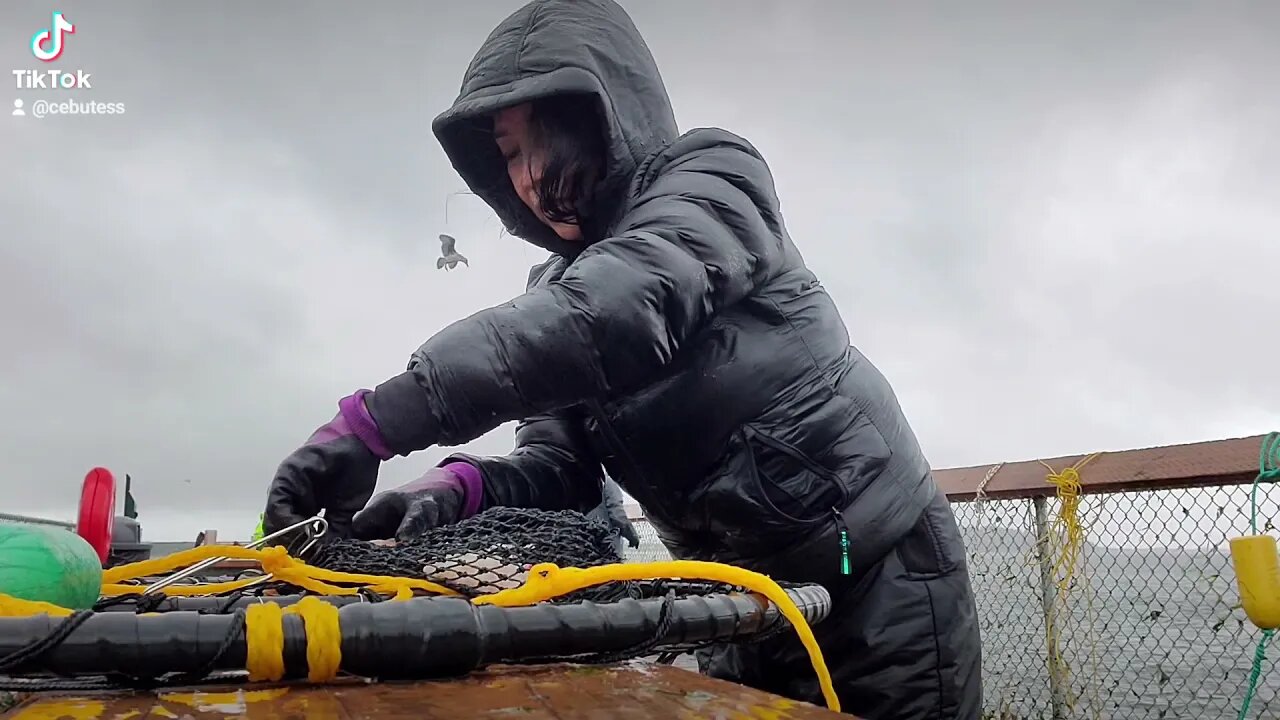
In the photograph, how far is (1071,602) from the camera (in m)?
3.59

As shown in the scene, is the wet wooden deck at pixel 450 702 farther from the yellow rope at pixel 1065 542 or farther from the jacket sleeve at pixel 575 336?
the yellow rope at pixel 1065 542

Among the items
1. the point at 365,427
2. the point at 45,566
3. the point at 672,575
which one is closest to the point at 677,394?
the point at 365,427

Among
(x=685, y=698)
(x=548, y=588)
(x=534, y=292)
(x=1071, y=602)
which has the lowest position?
(x=1071, y=602)

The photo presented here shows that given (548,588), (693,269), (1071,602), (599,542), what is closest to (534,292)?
(693,269)

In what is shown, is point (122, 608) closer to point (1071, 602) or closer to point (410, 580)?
point (410, 580)

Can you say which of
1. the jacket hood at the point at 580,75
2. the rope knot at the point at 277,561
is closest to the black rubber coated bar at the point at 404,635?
the rope knot at the point at 277,561

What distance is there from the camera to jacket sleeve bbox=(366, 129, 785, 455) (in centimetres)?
172

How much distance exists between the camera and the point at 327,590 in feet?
4.85

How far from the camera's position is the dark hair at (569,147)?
2.47 meters

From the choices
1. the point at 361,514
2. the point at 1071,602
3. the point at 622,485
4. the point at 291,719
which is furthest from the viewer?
the point at 1071,602

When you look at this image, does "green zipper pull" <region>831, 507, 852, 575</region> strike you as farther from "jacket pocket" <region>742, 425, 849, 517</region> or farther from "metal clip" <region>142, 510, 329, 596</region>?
"metal clip" <region>142, 510, 329, 596</region>

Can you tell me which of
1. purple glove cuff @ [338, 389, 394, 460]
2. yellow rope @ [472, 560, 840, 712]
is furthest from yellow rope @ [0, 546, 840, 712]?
purple glove cuff @ [338, 389, 394, 460]

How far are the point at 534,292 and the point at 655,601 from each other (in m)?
0.82

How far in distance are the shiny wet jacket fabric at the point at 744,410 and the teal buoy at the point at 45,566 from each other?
933 millimetres
